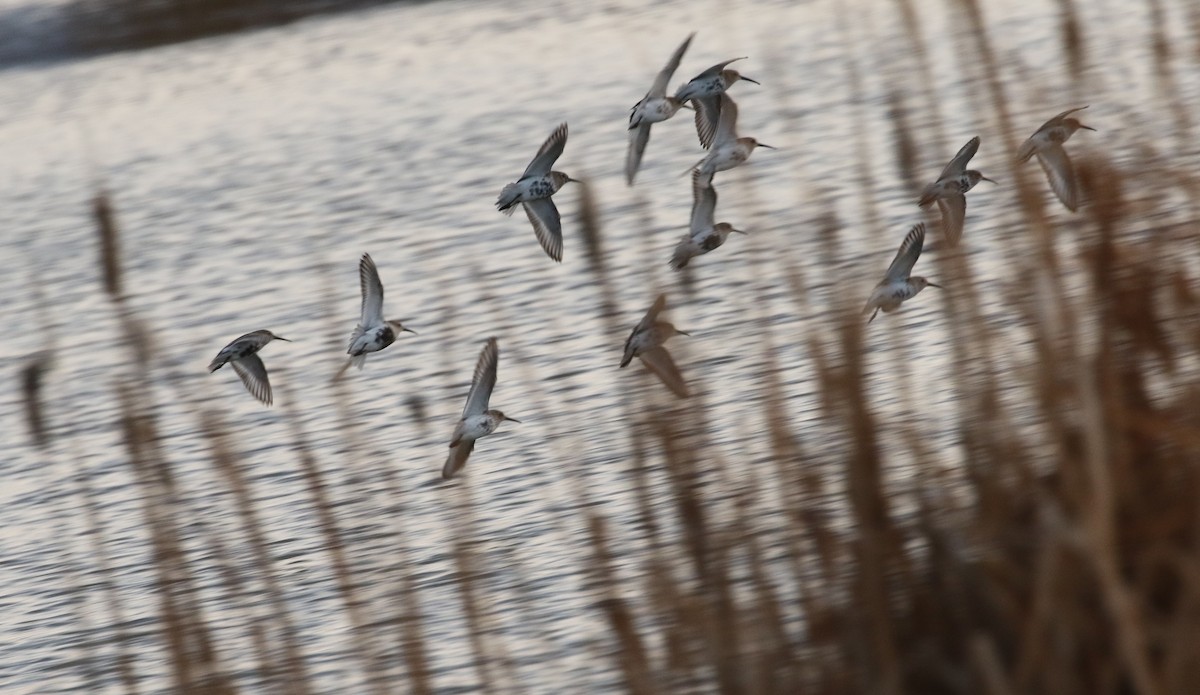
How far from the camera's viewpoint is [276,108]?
9.68 meters

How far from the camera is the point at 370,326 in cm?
364

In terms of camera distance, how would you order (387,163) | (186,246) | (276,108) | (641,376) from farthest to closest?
(276,108)
(387,163)
(186,246)
(641,376)

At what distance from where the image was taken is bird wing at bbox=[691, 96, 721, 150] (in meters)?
3.69

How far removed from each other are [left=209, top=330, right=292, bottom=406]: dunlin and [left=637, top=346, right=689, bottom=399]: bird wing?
0.79m

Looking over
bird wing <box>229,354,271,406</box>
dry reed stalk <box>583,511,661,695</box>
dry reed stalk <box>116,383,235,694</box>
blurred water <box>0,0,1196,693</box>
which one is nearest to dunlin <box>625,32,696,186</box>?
→ blurred water <box>0,0,1196,693</box>

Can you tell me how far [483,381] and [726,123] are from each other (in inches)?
29.6

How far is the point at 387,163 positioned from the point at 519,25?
7.77 feet

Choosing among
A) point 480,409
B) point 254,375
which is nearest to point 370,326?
point 480,409

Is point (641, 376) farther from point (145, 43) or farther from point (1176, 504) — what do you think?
point (145, 43)

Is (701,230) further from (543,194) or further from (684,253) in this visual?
(543,194)

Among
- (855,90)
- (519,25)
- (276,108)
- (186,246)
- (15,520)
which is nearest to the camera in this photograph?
Result: (855,90)

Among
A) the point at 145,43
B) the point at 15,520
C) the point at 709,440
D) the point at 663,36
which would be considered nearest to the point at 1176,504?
the point at 709,440

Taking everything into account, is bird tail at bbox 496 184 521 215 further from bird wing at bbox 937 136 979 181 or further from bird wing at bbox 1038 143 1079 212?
bird wing at bbox 1038 143 1079 212

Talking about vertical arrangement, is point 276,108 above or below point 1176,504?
above
